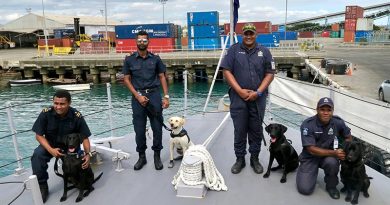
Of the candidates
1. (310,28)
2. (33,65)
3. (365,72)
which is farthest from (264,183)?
(310,28)

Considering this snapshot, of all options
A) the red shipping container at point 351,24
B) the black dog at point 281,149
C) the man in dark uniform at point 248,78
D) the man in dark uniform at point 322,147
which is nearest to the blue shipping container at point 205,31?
the red shipping container at point 351,24

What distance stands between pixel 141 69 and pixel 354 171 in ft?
8.92

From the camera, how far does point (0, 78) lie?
34438 mm

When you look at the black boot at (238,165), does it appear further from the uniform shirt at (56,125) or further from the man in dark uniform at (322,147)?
the uniform shirt at (56,125)

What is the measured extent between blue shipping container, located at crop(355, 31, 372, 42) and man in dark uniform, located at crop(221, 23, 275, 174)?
50881 mm

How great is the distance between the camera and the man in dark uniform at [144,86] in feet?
14.3

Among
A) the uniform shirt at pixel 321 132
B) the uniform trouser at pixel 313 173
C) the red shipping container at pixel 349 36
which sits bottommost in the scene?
the uniform trouser at pixel 313 173

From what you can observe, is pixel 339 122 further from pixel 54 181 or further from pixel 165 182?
pixel 54 181

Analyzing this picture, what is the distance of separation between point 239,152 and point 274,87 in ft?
9.97

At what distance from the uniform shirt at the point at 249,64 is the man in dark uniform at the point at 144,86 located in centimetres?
93

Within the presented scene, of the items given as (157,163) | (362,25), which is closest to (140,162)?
(157,163)

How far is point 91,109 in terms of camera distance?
20.3 metres

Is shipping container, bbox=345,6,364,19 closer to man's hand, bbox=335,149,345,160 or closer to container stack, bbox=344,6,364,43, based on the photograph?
container stack, bbox=344,6,364,43

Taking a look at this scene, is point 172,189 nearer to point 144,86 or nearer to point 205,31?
point 144,86
